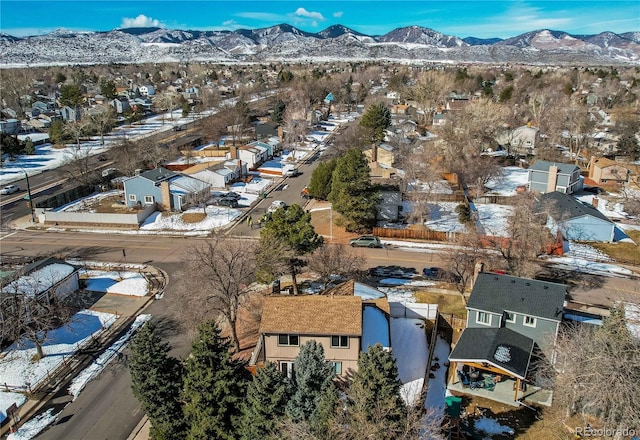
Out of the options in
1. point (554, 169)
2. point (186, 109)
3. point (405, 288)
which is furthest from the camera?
point (186, 109)

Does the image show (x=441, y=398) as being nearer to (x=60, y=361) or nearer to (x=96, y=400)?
(x=96, y=400)

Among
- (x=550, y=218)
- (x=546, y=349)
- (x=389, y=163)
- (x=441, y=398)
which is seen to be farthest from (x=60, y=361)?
(x=389, y=163)

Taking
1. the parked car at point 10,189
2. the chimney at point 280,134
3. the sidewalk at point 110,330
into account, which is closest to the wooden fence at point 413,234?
the sidewalk at point 110,330

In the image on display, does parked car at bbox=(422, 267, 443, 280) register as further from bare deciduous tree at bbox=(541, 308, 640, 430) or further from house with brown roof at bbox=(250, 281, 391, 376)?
bare deciduous tree at bbox=(541, 308, 640, 430)

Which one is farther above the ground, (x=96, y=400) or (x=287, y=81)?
(x=287, y=81)

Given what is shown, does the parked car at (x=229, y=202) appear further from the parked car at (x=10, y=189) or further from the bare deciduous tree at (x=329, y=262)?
the parked car at (x=10, y=189)
